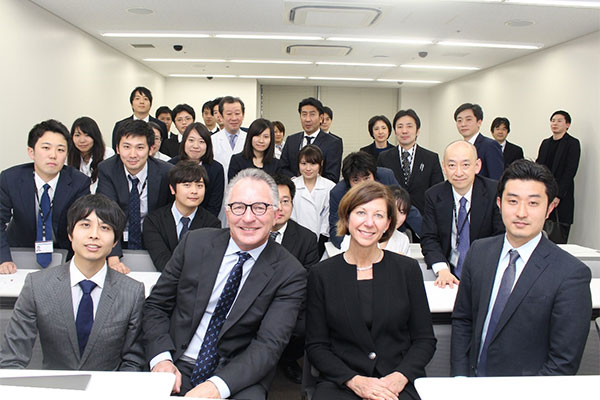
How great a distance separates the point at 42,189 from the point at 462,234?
261 centimetres

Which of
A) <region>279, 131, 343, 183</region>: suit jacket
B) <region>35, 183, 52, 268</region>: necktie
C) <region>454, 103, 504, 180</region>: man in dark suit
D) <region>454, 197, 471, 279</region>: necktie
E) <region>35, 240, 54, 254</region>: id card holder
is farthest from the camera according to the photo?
<region>279, 131, 343, 183</region>: suit jacket

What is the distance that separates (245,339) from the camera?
1.77m

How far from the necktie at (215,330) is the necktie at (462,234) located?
5.07ft

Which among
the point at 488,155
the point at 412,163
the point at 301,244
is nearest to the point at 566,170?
the point at 488,155

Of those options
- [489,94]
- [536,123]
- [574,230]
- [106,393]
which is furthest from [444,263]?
[489,94]

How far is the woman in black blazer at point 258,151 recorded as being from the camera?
378cm

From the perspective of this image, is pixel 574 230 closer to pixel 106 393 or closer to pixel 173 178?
pixel 173 178

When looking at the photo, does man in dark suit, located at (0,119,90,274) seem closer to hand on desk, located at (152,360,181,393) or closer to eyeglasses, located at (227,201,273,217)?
hand on desk, located at (152,360,181,393)

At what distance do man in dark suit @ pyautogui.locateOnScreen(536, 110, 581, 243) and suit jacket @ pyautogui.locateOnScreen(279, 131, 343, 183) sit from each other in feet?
13.1

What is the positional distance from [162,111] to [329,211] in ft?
13.2

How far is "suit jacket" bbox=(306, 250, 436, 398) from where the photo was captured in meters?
1.78

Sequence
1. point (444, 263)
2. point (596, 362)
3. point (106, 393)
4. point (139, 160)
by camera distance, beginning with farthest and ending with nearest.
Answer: point (139, 160) < point (444, 263) < point (596, 362) < point (106, 393)

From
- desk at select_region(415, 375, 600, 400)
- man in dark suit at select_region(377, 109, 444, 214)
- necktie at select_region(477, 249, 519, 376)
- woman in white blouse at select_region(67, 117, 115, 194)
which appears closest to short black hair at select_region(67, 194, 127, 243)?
desk at select_region(415, 375, 600, 400)

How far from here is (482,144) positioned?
4.09 metres
